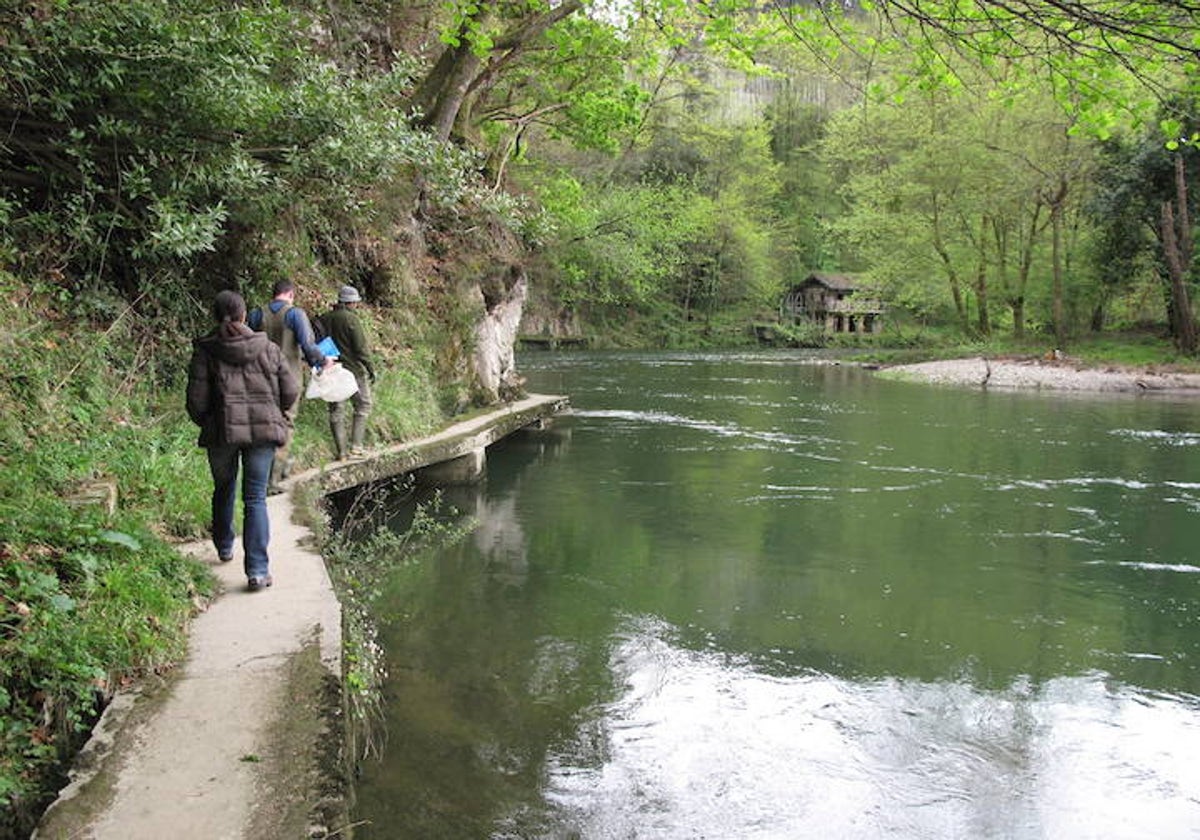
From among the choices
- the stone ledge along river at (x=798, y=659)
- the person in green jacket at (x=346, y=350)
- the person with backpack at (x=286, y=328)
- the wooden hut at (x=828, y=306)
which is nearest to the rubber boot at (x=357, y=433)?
the person in green jacket at (x=346, y=350)

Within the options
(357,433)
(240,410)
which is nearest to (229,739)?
(240,410)

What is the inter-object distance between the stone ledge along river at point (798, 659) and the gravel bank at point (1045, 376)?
1651 cm

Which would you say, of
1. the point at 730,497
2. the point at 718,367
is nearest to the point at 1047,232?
the point at 718,367

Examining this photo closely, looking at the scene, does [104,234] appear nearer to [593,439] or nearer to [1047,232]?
[593,439]

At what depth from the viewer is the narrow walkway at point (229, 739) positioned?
9.65 feet

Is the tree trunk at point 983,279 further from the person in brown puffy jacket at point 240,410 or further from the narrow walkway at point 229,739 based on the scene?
the narrow walkway at point 229,739

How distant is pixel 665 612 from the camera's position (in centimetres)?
713

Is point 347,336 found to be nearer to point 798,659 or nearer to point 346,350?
point 346,350

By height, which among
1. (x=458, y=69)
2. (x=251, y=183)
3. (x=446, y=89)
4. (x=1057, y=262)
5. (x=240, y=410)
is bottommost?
(x=240, y=410)

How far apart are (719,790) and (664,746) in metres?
0.50

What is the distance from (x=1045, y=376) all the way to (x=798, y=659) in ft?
90.1

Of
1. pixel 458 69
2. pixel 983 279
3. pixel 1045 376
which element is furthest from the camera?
pixel 983 279

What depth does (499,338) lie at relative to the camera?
16422 millimetres

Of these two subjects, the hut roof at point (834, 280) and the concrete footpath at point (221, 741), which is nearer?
the concrete footpath at point (221, 741)
